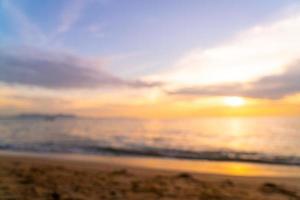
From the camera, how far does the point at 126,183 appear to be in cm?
718

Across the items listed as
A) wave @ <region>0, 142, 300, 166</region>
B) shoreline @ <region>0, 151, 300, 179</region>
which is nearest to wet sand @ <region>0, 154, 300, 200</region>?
shoreline @ <region>0, 151, 300, 179</region>

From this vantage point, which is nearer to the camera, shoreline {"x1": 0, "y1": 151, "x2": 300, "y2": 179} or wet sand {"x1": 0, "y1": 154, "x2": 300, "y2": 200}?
wet sand {"x1": 0, "y1": 154, "x2": 300, "y2": 200}

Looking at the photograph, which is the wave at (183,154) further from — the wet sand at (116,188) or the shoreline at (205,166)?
the wet sand at (116,188)

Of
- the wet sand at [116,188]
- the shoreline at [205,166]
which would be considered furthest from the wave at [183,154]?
the wet sand at [116,188]

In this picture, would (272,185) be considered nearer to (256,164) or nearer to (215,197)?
(215,197)

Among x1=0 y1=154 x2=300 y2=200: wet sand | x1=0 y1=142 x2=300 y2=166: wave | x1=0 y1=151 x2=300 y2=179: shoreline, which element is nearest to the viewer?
x1=0 y1=154 x2=300 y2=200: wet sand

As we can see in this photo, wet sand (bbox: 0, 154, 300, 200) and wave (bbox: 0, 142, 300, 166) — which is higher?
wave (bbox: 0, 142, 300, 166)

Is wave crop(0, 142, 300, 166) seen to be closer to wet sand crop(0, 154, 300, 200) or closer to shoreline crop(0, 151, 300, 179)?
shoreline crop(0, 151, 300, 179)

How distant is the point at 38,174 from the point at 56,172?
0.63 metres

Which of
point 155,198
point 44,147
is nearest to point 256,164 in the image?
point 155,198

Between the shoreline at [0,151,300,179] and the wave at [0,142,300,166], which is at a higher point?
the wave at [0,142,300,166]

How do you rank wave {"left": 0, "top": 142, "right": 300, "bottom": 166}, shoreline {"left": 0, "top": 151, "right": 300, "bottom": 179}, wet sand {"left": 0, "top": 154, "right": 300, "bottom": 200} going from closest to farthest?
wet sand {"left": 0, "top": 154, "right": 300, "bottom": 200} < shoreline {"left": 0, "top": 151, "right": 300, "bottom": 179} < wave {"left": 0, "top": 142, "right": 300, "bottom": 166}

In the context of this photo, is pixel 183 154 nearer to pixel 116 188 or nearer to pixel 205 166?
pixel 205 166

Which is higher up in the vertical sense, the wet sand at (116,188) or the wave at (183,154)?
the wave at (183,154)
